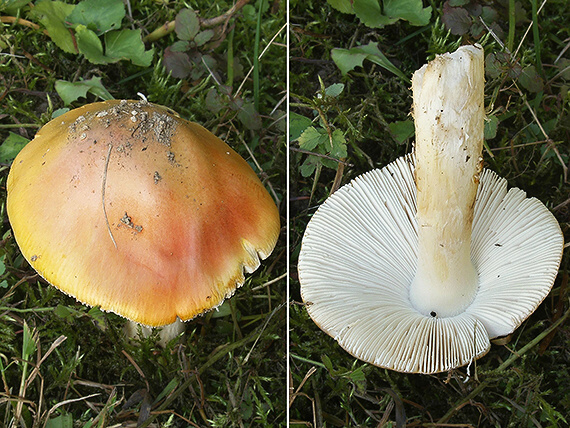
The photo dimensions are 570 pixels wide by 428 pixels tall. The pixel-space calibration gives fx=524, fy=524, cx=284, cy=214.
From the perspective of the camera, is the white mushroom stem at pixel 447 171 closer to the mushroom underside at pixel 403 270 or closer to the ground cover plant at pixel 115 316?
the mushroom underside at pixel 403 270

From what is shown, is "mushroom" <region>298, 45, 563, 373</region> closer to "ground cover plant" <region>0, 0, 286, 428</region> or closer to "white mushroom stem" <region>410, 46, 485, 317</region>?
"white mushroom stem" <region>410, 46, 485, 317</region>

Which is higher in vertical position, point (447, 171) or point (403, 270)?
point (447, 171)

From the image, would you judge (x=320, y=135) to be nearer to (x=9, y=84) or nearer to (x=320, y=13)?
(x=320, y=13)

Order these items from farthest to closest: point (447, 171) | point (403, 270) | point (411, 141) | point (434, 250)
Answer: point (411, 141) → point (403, 270) → point (434, 250) → point (447, 171)

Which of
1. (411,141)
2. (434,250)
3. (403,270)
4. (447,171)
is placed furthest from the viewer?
(411,141)

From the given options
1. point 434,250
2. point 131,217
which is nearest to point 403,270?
point 434,250

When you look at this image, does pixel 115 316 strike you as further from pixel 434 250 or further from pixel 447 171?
pixel 447 171

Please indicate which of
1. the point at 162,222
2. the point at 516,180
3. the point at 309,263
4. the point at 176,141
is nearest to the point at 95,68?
the point at 176,141

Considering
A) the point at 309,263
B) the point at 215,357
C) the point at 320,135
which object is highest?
the point at 320,135
